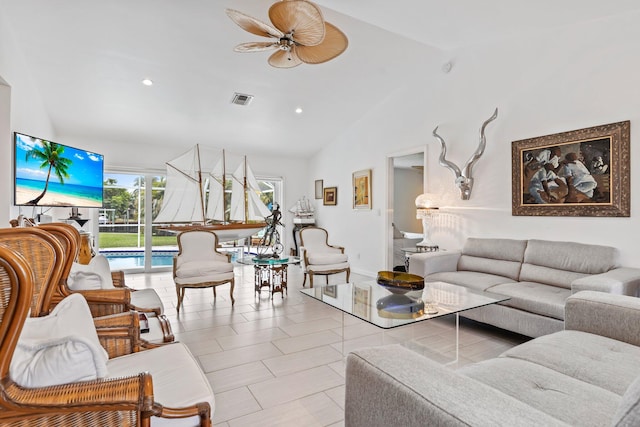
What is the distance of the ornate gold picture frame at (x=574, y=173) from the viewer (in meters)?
A: 2.92

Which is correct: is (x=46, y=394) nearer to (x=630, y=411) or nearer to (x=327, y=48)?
(x=630, y=411)

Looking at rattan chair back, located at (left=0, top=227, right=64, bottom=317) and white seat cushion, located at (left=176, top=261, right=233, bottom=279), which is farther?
white seat cushion, located at (left=176, top=261, right=233, bottom=279)

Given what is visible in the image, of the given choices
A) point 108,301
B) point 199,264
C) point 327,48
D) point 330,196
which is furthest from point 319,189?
point 108,301

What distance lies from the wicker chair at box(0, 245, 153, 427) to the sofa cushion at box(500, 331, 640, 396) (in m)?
1.63

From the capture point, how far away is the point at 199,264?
393 cm

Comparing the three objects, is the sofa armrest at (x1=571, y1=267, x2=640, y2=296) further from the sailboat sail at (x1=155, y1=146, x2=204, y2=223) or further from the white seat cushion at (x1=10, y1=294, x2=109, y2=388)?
the sailboat sail at (x1=155, y1=146, x2=204, y2=223)

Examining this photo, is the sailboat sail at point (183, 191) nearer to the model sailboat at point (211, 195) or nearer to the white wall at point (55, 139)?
the model sailboat at point (211, 195)

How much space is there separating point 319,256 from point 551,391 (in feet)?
12.2

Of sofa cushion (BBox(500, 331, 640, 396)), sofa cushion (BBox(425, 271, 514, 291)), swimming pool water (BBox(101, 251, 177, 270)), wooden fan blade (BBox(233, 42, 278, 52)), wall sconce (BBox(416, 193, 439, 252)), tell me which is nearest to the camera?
sofa cushion (BBox(500, 331, 640, 396))

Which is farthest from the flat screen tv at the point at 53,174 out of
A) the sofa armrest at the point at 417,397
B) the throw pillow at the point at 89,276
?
the sofa armrest at the point at 417,397

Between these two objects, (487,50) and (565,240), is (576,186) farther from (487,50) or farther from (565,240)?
(487,50)

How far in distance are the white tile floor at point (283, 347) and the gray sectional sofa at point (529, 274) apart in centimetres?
30

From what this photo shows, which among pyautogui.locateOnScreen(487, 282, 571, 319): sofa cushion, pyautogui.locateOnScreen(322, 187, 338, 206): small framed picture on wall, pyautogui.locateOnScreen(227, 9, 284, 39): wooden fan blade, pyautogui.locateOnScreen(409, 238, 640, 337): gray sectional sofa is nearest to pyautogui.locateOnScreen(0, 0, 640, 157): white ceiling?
pyautogui.locateOnScreen(227, 9, 284, 39): wooden fan blade

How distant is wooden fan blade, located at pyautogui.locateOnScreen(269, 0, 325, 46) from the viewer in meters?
2.20
